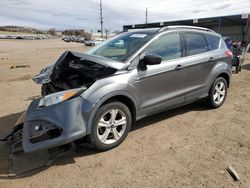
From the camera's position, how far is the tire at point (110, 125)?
3.72 m

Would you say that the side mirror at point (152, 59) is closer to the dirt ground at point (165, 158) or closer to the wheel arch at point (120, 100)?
the wheel arch at point (120, 100)

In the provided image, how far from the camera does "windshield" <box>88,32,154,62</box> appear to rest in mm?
4370

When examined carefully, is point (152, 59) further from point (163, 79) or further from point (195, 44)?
point (195, 44)

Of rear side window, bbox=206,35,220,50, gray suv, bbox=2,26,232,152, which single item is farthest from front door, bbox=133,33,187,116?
rear side window, bbox=206,35,220,50

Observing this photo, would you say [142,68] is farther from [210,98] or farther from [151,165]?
[210,98]

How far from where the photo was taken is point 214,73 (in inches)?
217

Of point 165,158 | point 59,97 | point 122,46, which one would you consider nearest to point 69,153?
point 59,97

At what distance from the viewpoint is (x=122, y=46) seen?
15.7 feet

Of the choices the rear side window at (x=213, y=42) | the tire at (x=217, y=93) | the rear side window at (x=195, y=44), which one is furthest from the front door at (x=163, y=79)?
the rear side window at (x=213, y=42)

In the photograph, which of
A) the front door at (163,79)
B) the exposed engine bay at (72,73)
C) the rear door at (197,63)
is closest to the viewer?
the exposed engine bay at (72,73)

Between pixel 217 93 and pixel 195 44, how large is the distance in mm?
1291

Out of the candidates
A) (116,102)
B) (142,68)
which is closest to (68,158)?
(116,102)

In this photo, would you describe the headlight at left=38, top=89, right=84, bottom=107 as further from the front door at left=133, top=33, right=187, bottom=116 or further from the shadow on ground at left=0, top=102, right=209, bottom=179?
the front door at left=133, top=33, right=187, bottom=116

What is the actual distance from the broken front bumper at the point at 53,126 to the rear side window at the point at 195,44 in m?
2.60
